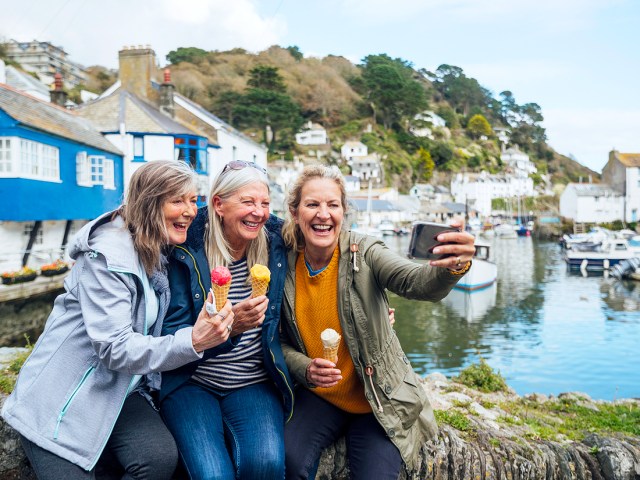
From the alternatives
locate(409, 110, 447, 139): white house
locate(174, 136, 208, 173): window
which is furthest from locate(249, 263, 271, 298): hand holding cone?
locate(409, 110, 447, 139): white house

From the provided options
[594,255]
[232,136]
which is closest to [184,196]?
[232,136]

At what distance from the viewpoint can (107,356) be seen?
2.11 m

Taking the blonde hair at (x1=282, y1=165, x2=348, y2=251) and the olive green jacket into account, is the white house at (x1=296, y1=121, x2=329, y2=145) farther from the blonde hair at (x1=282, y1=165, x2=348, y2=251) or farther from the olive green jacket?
the olive green jacket

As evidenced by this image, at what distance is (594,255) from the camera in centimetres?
3403

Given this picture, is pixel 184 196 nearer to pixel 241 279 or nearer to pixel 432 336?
pixel 241 279

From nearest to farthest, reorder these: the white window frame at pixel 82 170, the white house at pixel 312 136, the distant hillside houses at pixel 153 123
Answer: the white window frame at pixel 82 170 < the distant hillside houses at pixel 153 123 < the white house at pixel 312 136

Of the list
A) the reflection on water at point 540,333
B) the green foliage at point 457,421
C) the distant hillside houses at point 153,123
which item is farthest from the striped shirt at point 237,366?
the distant hillside houses at point 153,123

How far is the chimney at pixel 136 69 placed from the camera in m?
25.8

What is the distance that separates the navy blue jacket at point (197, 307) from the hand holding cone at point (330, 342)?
0.27 metres

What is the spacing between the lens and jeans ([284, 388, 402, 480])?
2.47 metres

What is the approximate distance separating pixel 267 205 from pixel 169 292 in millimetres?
699

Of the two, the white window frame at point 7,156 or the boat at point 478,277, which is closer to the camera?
the white window frame at point 7,156

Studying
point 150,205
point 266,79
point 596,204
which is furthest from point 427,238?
point 596,204

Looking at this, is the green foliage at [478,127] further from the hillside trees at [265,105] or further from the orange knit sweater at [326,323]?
the orange knit sweater at [326,323]
